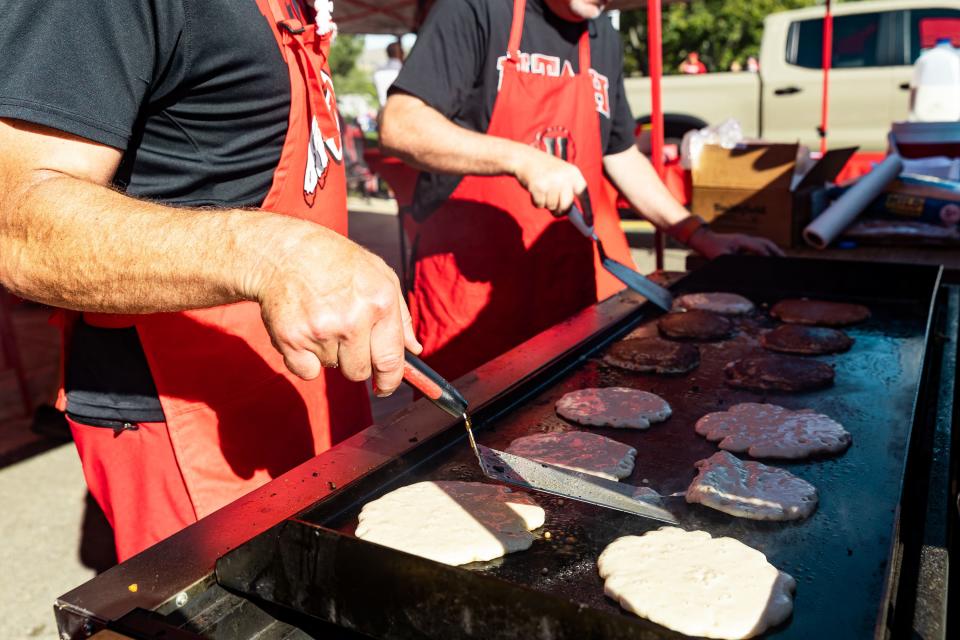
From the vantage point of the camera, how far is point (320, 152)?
6.05 ft

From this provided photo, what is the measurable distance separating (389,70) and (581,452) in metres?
7.71

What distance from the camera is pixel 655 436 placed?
186 centimetres

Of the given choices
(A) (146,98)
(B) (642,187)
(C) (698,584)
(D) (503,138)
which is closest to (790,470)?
(C) (698,584)

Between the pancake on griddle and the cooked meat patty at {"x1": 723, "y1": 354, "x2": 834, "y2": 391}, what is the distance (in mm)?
123

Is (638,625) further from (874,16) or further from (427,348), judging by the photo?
(874,16)

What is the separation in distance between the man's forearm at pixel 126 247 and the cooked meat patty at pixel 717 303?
1.95 meters

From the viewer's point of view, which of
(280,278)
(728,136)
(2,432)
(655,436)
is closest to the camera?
(280,278)

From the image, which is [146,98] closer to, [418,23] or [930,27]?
[418,23]

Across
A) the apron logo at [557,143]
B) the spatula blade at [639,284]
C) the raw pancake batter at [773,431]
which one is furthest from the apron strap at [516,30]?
the raw pancake batter at [773,431]

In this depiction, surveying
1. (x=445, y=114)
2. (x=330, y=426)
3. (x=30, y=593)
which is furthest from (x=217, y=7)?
(x=30, y=593)

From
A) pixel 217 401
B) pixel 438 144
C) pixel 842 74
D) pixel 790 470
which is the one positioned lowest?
pixel 790 470

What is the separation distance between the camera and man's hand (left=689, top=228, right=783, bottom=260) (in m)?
3.09

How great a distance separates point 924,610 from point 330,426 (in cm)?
132

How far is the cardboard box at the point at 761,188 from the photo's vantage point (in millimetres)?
3729
